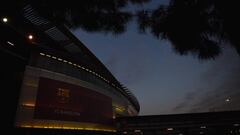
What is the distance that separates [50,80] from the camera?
27203mm

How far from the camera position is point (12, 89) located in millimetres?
24938

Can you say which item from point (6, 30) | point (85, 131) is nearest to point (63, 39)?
point (6, 30)

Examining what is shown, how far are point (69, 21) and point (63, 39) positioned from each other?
92.7ft

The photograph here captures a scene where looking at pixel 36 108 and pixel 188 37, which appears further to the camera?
pixel 36 108

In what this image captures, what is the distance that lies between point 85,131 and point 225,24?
29.0m

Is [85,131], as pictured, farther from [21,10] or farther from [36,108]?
[21,10]

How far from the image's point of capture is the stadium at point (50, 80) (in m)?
24.4

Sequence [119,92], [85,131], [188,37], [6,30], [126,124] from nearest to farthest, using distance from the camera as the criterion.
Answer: [188,37]
[6,30]
[85,131]
[126,124]
[119,92]

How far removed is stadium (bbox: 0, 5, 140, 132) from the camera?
2442 cm

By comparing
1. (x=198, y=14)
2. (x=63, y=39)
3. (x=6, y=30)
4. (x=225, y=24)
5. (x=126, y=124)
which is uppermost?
(x=63, y=39)

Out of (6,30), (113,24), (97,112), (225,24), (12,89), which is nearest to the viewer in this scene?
(225,24)

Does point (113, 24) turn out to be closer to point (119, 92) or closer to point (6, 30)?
point (6, 30)

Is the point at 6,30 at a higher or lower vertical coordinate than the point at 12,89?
higher

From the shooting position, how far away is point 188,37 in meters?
4.73
